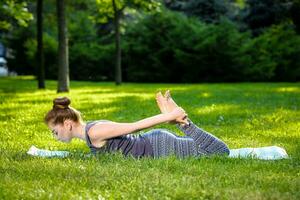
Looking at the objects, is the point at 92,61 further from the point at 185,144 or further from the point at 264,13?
the point at 185,144

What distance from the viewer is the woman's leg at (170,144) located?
7258 mm

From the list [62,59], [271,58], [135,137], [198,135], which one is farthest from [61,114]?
[271,58]

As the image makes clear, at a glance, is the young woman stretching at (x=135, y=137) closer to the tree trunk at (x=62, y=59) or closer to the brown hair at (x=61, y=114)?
the brown hair at (x=61, y=114)

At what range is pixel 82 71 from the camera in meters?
43.9

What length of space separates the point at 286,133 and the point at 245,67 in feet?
93.0

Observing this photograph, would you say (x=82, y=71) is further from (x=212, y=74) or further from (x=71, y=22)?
(x=212, y=74)

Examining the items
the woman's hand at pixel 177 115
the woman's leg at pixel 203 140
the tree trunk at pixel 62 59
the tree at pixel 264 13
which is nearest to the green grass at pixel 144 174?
the woman's leg at pixel 203 140

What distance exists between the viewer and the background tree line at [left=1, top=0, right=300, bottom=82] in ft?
124

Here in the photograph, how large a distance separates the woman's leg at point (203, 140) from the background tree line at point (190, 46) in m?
26.6

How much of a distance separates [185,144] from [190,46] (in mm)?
32057

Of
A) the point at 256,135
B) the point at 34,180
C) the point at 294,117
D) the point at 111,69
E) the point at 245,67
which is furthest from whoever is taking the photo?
the point at 111,69

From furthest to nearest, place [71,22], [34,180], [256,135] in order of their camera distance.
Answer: [71,22]
[256,135]
[34,180]

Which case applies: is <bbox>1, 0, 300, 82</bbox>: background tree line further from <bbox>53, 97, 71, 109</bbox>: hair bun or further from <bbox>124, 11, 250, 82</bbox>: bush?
<bbox>53, 97, 71, 109</bbox>: hair bun

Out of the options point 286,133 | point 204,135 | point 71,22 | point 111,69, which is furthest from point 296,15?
point 204,135
